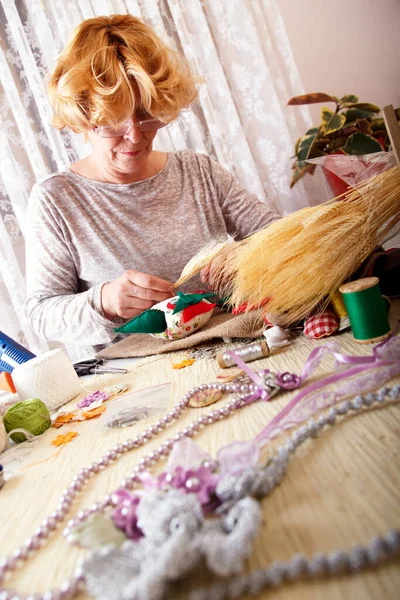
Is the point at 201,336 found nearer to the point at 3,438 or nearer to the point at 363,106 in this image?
the point at 3,438

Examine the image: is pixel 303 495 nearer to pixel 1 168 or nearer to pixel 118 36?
pixel 118 36

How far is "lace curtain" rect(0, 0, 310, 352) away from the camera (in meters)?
1.58

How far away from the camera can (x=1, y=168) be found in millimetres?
1593

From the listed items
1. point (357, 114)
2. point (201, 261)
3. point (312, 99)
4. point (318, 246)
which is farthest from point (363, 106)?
point (318, 246)

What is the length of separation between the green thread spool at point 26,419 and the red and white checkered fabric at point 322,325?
42 centimetres

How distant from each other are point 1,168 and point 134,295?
101 centimetres

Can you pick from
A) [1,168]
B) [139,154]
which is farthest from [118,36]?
[1,168]

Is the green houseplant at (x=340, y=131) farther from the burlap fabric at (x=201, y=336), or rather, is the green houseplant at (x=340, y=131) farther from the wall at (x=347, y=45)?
the burlap fabric at (x=201, y=336)

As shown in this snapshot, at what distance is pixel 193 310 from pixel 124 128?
465mm

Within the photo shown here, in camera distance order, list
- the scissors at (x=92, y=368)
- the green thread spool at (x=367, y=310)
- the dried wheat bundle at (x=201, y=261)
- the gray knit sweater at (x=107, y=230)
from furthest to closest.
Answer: the gray knit sweater at (x=107, y=230)
the scissors at (x=92, y=368)
the dried wheat bundle at (x=201, y=261)
the green thread spool at (x=367, y=310)

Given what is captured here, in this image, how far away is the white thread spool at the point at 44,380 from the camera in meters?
0.77

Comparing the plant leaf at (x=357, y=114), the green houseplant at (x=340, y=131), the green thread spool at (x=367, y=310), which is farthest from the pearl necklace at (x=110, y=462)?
the plant leaf at (x=357, y=114)

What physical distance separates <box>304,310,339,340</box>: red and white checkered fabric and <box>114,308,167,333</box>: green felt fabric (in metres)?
0.30

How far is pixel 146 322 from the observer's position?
2.87 ft
